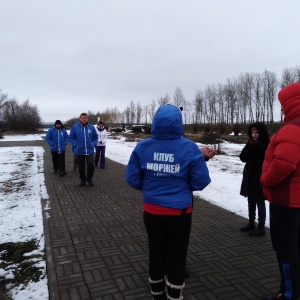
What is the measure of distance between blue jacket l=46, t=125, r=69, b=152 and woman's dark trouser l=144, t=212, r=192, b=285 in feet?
A: 25.5

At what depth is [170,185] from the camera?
2.51 meters

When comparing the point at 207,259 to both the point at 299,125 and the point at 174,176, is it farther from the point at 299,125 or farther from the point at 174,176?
the point at 299,125

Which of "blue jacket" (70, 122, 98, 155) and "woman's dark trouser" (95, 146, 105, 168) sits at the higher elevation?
"blue jacket" (70, 122, 98, 155)

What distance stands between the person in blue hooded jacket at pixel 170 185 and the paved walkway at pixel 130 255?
0.67m

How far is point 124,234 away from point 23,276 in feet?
5.39

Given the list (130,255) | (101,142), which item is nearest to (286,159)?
(130,255)

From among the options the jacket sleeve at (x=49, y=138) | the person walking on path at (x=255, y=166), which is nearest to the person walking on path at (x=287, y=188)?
the person walking on path at (x=255, y=166)

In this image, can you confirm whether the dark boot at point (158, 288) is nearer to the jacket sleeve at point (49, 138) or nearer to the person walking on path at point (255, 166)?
the person walking on path at point (255, 166)

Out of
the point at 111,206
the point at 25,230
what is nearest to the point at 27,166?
the point at 111,206

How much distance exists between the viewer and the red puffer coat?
2.46 meters

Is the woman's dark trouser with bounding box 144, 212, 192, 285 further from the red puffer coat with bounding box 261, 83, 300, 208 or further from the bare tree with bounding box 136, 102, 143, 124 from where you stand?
the bare tree with bounding box 136, 102, 143, 124

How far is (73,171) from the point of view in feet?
36.1

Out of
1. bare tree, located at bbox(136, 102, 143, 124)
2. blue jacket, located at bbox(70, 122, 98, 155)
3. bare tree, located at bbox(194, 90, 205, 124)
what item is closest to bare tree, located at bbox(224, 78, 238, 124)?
bare tree, located at bbox(194, 90, 205, 124)

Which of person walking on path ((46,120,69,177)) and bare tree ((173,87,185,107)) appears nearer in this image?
person walking on path ((46,120,69,177))
